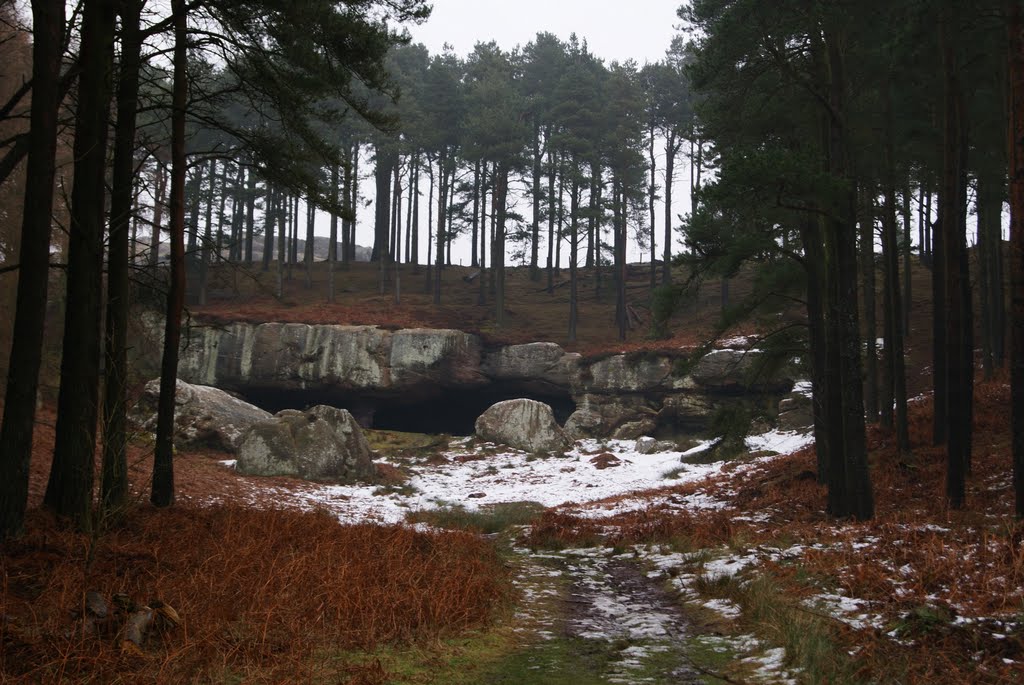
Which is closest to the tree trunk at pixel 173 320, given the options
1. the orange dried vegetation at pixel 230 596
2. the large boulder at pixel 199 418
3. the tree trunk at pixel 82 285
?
the orange dried vegetation at pixel 230 596

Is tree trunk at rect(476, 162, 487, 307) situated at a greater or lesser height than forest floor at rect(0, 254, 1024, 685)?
greater

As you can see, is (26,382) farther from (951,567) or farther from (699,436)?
(699,436)

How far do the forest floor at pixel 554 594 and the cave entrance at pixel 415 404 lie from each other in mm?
19635

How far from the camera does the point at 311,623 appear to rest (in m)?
4.77

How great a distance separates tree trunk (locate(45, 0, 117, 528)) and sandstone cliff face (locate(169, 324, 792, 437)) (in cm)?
2464

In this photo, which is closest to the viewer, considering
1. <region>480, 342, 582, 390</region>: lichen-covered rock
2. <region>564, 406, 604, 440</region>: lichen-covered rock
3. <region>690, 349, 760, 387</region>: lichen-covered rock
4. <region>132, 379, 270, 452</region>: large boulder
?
<region>132, 379, 270, 452</region>: large boulder

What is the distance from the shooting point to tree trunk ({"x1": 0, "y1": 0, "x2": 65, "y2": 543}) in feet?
19.2

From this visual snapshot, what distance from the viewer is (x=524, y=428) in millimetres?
27875

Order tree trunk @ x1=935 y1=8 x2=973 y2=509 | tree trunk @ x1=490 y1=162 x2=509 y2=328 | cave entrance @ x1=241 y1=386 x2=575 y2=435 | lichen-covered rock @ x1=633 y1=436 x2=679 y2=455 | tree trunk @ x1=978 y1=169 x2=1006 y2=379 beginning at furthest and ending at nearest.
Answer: tree trunk @ x1=490 y1=162 x2=509 y2=328
cave entrance @ x1=241 y1=386 x2=575 y2=435
lichen-covered rock @ x1=633 y1=436 x2=679 y2=455
tree trunk @ x1=978 y1=169 x2=1006 y2=379
tree trunk @ x1=935 y1=8 x2=973 y2=509

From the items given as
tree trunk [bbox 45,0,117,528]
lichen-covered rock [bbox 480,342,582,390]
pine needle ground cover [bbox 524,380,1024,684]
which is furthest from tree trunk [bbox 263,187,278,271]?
tree trunk [bbox 45,0,117,528]

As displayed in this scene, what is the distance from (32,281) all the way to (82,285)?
74 cm

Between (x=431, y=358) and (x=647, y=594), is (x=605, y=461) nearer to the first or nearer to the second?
(x=431, y=358)

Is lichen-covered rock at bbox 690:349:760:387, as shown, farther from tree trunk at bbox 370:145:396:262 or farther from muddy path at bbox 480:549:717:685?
muddy path at bbox 480:549:717:685

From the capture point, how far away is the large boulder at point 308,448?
18.2 m
